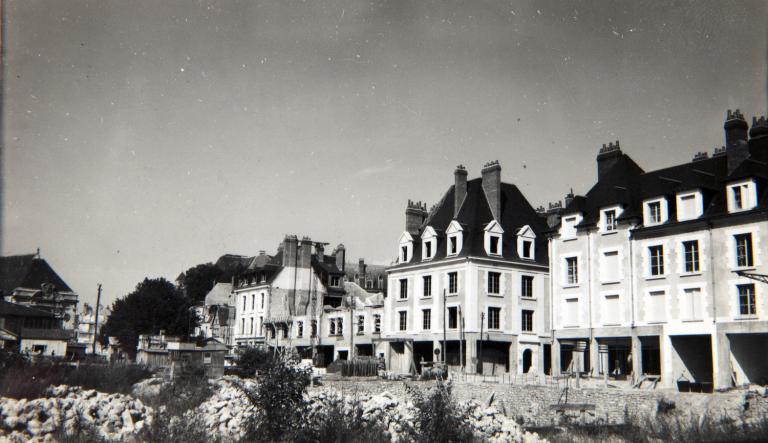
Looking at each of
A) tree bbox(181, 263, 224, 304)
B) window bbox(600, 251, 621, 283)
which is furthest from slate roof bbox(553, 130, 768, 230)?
tree bbox(181, 263, 224, 304)

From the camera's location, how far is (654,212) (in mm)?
32781

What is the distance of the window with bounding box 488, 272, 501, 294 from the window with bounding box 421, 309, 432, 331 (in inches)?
170

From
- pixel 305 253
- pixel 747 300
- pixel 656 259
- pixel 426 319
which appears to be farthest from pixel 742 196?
pixel 305 253

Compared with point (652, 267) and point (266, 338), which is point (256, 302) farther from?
Answer: point (652, 267)

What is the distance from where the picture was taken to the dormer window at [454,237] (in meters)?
44.0

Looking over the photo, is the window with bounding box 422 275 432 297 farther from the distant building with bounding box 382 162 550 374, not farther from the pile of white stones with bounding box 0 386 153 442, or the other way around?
the pile of white stones with bounding box 0 386 153 442

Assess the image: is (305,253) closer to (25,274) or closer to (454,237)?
(454,237)

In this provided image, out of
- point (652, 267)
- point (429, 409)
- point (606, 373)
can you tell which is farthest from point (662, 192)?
point (429, 409)

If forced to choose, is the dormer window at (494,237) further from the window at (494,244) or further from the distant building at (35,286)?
the distant building at (35,286)

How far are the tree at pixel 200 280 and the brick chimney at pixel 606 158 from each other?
194 feet

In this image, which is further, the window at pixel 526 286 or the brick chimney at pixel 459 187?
the brick chimney at pixel 459 187

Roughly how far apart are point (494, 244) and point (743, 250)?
1716 cm

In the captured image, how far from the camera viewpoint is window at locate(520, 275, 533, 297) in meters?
44.2

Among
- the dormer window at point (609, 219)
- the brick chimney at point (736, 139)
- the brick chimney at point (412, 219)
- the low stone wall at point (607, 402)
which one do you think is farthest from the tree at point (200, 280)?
the brick chimney at point (736, 139)
